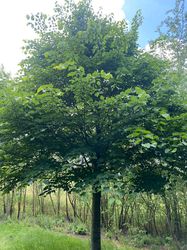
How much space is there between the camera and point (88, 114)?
2865mm

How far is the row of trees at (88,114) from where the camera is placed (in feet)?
8.35

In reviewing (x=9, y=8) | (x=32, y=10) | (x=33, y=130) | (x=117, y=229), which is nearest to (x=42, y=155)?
(x=33, y=130)

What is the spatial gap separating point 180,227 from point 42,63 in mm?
4912

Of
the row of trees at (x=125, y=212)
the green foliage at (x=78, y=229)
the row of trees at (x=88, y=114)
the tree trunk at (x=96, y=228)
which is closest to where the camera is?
the row of trees at (x=88, y=114)

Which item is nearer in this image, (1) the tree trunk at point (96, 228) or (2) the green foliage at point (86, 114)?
(2) the green foliage at point (86, 114)

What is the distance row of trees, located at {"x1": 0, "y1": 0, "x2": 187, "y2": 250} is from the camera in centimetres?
254

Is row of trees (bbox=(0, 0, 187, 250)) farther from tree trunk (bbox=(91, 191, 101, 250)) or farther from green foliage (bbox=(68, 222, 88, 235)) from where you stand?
green foliage (bbox=(68, 222, 88, 235))

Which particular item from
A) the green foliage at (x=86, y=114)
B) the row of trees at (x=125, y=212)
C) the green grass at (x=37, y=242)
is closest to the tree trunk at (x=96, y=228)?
the green foliage at (x=86, y=114)

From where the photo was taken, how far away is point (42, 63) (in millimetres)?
3354

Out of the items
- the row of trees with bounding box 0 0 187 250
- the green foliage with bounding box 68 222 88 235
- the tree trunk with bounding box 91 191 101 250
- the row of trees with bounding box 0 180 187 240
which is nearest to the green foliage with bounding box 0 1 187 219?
the row of trees with bounding box 0 0 187 250

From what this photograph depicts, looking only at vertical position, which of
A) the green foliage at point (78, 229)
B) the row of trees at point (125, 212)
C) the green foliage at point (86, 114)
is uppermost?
the green foliage at point (86, 114)

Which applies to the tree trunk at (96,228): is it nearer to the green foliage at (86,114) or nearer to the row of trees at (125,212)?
the green foliage at (86,114)

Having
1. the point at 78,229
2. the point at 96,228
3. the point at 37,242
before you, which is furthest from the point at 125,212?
the point at 96,228

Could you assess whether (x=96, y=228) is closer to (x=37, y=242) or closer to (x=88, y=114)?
(x=37, y=242)
